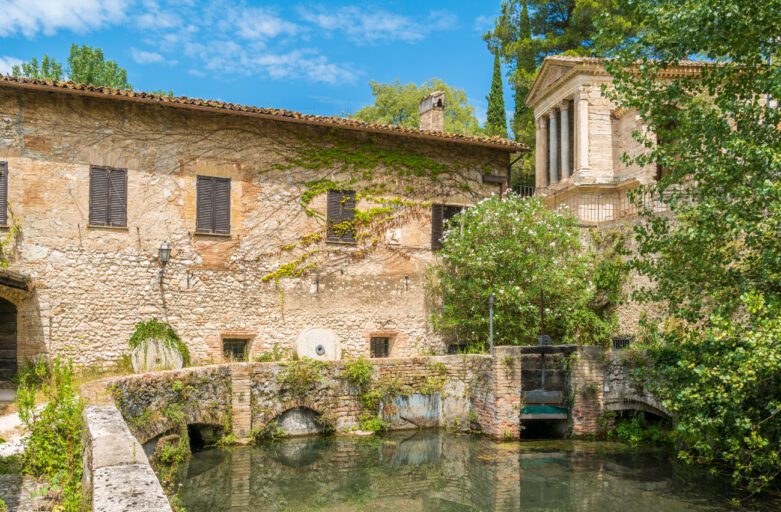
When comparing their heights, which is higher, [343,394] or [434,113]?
[434,113]

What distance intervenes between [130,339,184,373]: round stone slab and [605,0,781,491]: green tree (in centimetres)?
958

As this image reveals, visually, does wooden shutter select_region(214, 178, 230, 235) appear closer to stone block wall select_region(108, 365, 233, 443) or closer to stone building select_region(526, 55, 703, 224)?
stone block wall select_region(108, 365, 233, 443)

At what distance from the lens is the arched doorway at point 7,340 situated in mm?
14008

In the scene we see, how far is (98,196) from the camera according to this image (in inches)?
582

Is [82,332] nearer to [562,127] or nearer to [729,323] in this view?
[729,323]

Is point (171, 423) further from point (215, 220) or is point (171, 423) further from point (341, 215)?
point (341, 215)

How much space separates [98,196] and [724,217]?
1217cm

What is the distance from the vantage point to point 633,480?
11320mm

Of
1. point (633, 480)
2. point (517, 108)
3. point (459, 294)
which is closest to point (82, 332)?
point (459, 294)

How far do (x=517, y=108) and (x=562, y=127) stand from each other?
716 centimetres

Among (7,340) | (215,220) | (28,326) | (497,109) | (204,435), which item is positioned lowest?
(204,435)

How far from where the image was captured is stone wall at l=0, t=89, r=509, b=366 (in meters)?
14.3

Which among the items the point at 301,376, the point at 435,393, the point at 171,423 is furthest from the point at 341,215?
the point at 171,423

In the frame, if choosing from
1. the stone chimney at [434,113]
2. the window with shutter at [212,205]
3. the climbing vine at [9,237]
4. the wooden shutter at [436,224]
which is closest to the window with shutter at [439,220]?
the wooden shutter at [436,224]
